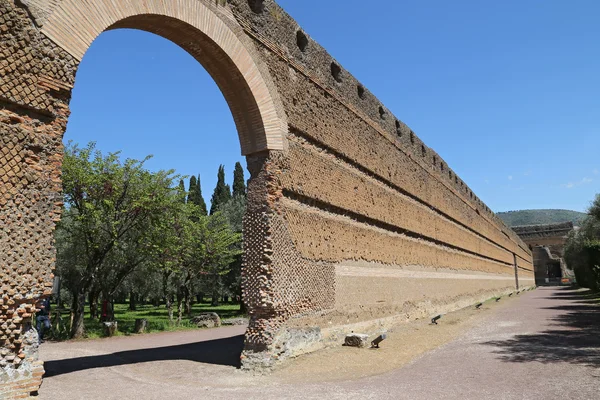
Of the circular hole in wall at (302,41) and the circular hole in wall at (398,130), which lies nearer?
the circular hole in wall at (302,41)

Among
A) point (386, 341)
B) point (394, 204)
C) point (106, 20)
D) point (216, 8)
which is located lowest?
point (386, 341)

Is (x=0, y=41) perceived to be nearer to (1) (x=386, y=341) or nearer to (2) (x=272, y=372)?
(2) (x=272, y=372)

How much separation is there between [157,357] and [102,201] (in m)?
7.22

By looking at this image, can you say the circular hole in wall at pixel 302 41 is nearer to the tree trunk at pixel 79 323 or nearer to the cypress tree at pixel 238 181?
the tree trunk at pixel 79 323

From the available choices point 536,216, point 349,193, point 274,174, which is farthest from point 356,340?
point 536,216

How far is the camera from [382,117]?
1347 cm

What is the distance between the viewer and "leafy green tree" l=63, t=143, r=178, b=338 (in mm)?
13688

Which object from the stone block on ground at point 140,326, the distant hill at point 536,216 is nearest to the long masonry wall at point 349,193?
the stone block on ground at point 140,326

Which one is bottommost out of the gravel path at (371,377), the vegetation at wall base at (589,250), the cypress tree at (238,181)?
the gravel path at (371,377)

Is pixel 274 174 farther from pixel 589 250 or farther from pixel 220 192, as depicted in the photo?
pixel 220 192

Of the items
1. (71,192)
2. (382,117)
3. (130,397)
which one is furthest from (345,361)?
(71,192)

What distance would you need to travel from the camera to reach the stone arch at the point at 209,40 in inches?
203

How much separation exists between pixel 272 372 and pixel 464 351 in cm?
400

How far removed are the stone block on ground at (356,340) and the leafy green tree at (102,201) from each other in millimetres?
8366
